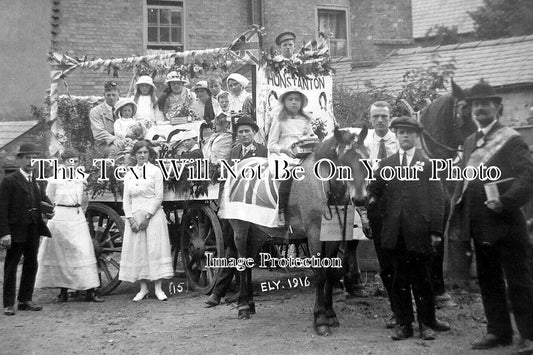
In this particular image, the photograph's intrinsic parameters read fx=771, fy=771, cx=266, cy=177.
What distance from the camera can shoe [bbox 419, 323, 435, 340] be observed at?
5902 mm

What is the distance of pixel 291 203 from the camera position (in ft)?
23.1

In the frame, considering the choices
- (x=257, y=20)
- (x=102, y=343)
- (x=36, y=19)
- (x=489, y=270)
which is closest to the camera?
(x=489, y=270)

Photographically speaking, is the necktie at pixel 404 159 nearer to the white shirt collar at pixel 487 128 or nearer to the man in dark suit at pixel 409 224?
the man in dark suit at pixel 409 224

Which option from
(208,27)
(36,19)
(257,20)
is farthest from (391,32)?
(36,19)

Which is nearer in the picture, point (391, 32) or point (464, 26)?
point (464, 26)

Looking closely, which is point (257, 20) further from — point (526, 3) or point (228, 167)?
point (526, 3)

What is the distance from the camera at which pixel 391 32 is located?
50.6 feet

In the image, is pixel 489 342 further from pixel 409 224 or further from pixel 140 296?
pixel 140 296

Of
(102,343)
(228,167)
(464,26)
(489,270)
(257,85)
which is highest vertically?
(464,26)

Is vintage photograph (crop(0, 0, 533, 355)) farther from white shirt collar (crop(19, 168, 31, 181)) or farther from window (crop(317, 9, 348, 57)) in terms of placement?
window (crop(317, 9, 348, 57))

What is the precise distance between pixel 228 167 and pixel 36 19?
25.7ft

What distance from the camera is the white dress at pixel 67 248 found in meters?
8.93

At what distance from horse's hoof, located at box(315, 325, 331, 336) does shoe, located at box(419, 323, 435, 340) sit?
2.73ft

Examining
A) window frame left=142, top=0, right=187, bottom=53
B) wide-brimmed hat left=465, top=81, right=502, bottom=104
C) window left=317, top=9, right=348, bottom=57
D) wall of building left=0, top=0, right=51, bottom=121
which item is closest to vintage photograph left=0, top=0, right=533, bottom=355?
wide-brimmed hat left=465, top=81, right=502, bottom=104
